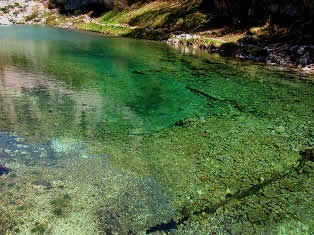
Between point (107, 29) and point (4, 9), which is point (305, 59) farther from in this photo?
point (4, 9)

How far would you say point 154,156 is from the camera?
8.37 m

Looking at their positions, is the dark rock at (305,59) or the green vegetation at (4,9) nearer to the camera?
the dark rock at (305,59)

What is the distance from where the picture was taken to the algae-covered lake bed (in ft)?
19.4

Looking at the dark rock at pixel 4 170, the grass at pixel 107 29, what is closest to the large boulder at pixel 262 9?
the grass at pixel 107 29

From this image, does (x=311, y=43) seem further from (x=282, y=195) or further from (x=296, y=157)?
(x=282, y=195)

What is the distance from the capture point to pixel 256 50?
25062 mm

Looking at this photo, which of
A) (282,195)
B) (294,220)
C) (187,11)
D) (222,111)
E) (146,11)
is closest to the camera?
(294,220)

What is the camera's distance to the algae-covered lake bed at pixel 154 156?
19.4 feet

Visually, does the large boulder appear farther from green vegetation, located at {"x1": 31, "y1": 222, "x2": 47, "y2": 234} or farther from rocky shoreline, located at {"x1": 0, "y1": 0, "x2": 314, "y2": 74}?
green vegetation, located at {"x1": 31, "y1": 222, "x2": 47, "y2": 234}

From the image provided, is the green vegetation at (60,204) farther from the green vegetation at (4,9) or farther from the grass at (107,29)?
the green vegetation at (4,9)

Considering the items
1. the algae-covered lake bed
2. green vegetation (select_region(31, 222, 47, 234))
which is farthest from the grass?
green vegetation (select_region(31, 222, 47, 234))

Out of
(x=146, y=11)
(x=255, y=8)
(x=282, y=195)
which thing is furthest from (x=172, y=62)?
(x=146, y=11)

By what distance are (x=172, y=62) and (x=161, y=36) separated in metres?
15.8

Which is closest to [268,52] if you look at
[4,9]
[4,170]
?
[4,170]
